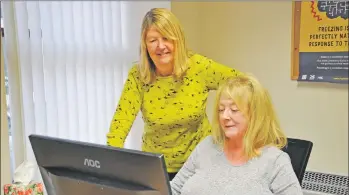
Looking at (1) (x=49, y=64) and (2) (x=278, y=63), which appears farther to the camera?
(2) (x=278, y=63)

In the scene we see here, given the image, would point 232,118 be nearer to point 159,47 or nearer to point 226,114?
point 226,114

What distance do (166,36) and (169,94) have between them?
0.24 meters

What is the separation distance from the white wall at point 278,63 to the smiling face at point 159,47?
0.95m

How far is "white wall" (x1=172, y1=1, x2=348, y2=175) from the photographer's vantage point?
8.48 feet

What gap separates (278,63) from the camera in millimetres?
2688

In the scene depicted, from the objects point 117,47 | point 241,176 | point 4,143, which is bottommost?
point 4,143

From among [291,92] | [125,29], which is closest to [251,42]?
[291,92]

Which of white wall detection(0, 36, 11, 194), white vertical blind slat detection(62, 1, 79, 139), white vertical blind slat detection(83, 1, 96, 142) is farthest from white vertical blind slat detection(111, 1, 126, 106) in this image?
white wall detection(0, 36, 11, 194)

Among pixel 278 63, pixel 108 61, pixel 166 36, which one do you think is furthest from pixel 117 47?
pixel 166 36

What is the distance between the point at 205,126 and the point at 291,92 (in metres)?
1.13

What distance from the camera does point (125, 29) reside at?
2.62 metres

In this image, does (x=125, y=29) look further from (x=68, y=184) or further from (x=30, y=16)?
(x=68, y=184)

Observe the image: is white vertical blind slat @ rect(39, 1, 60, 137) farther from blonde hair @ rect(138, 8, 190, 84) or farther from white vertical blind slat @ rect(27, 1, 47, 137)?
blonde hair @ rect(138, 8, 190, 84)

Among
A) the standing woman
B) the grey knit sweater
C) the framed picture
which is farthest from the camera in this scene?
the framed picture
